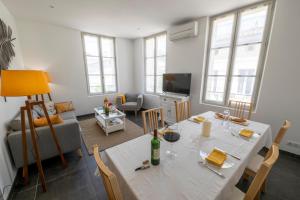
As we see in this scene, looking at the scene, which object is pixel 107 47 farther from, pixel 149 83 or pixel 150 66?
pixel 149 83

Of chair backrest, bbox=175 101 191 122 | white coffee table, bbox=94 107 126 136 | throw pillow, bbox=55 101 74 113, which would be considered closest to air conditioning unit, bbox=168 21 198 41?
chair backrest, bbox=175 101 191 122

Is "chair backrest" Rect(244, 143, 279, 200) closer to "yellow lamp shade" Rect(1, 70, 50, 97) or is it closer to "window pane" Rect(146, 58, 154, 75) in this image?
"yellow lamp shade" Rect(1, 70, 50, 97)

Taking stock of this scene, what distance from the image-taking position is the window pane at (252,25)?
2.44 m

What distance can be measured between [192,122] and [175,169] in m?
0.98

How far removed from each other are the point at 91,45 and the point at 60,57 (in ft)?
3.46

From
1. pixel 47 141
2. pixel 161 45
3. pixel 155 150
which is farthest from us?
pixel 161 45

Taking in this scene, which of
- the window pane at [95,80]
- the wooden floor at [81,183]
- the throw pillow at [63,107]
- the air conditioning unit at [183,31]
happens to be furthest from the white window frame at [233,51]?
the throw pillow at [63,107]

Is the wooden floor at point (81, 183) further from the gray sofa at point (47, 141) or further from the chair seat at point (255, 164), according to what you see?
the chair seat at point (255, 164)

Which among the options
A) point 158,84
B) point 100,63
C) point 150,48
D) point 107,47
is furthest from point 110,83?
point 150,48

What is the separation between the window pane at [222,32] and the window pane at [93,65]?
12.1 feet

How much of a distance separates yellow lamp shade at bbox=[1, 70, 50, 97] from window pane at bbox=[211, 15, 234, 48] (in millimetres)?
3437

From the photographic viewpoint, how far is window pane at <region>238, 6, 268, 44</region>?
7.99 feet

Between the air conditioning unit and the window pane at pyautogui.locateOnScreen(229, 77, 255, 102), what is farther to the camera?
the air conditioning unit

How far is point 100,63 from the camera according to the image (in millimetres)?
4590
